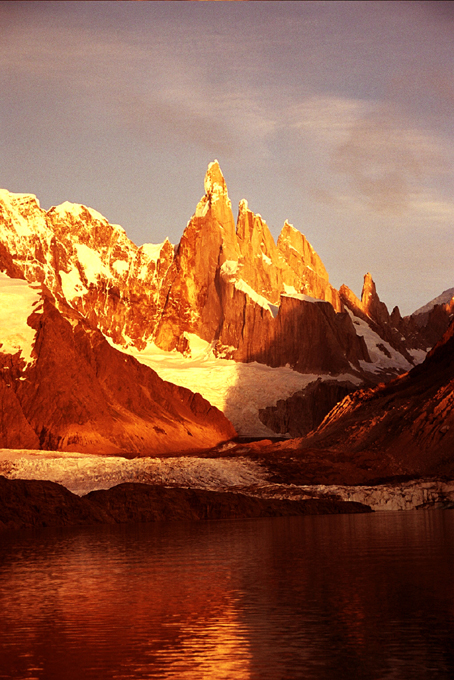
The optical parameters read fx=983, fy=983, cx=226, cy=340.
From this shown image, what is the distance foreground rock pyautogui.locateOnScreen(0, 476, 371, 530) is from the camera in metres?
55.9

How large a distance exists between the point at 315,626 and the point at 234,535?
25824mm

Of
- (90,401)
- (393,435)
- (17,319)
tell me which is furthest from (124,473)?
(17,319)

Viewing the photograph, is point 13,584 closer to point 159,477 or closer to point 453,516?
point 453,516

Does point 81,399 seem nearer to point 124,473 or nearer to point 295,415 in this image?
point 124,473

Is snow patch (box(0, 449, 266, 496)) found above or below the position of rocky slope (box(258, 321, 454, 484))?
below

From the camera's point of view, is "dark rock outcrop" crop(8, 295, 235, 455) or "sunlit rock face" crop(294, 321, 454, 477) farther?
"dark rock outcrop" crop(8, 295, 235, 455)

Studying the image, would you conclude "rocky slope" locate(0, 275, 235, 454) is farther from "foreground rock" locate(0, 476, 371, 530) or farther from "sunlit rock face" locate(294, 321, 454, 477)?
"foreground rock" locate(0, 476, 371, 530)

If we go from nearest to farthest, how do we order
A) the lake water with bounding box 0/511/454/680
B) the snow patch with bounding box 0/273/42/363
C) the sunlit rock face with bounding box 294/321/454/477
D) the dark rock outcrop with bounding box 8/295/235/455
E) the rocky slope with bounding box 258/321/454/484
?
the lake water with bounding box 0/511/454/680
the rocky slope with bounding box 258/321/454/484
the sunlit rock face with bounding box 294/321/454/477
the dark rock outcrop with bounding box 8/295/235/455
the snow patch with bounding box 0/273/42/363

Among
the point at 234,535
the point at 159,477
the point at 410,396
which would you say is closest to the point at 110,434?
Result: the point at 410,396

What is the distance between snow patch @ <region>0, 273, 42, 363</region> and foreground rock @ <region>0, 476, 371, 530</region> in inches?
2875

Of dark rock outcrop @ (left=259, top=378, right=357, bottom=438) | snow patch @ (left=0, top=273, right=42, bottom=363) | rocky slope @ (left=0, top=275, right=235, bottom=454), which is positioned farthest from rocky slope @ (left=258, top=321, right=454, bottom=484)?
dark rock outcrop @ (left=259, top=378, right=357, bottom=438)

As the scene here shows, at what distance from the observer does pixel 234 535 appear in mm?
45469

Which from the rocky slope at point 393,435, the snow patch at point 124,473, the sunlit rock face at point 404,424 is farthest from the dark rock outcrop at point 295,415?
the snow patch at point 124,473

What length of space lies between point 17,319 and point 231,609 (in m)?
118
